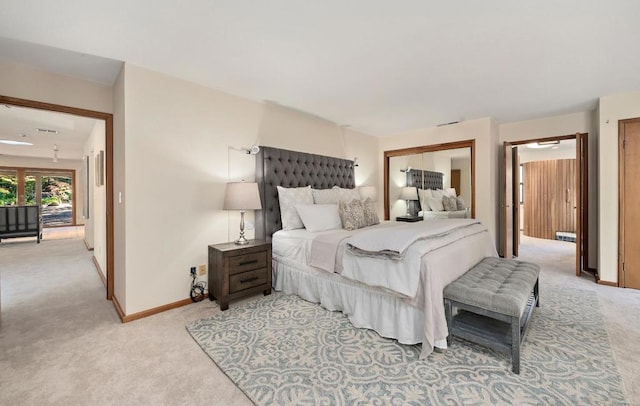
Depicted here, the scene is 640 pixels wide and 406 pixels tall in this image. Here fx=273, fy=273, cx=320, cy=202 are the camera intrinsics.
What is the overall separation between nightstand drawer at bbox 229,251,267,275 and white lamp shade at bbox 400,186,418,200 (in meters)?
3.36

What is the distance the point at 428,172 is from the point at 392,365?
3.97 meters

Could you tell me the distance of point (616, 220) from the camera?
11.4ft

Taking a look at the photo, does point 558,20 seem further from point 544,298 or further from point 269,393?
point 269,393

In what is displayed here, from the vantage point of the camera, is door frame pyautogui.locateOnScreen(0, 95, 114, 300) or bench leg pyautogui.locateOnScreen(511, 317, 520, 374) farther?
door frame pyautogui.locateOnScreen(0, 95, 114, 300)

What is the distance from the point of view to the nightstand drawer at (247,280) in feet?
9.32

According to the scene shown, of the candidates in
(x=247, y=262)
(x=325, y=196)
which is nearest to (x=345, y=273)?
(x=247, y=262)

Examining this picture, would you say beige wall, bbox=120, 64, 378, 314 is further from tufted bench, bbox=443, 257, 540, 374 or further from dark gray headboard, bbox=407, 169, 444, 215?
dark gray headboard, bbox=407, 169, 444, 215

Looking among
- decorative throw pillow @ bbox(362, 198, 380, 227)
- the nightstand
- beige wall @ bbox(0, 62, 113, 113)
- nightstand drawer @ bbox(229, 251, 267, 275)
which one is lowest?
nightstand drawer @ bbox(229, 251, 267, 275)

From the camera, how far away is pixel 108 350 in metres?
2.12

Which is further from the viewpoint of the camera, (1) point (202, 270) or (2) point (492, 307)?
(1) point (202, 270)

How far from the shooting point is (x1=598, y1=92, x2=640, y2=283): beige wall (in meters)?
3.44

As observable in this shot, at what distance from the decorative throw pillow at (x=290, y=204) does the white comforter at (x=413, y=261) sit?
2.19 feet

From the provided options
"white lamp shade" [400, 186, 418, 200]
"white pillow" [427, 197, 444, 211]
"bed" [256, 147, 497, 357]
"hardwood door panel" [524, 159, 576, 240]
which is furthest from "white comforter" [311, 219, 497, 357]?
"hardwood door panel" [524, 159, 576, 240]

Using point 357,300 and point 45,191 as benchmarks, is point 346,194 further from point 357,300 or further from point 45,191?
point 45,191
